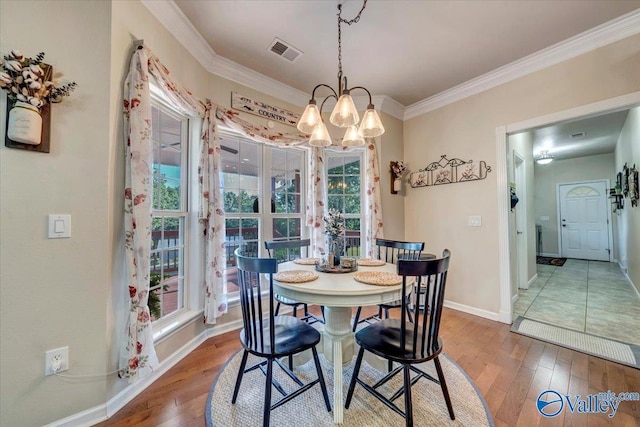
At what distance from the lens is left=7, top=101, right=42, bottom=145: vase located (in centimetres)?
117

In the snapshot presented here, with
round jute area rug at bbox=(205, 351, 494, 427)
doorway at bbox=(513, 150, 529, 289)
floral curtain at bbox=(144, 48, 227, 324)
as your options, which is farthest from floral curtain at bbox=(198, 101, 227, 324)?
doorway at bbox=(513, 150, 529, 289)

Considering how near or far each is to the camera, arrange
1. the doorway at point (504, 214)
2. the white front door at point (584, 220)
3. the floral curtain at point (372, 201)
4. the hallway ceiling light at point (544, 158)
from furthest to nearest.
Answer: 1. the white front door at point (584, 220)
2. the hallway ceiling light at point (544, 158)
3. the floral curtain at point (372, 201)
4. the doorway at point (504, 214)

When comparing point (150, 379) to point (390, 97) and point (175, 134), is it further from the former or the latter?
point (390, 97)

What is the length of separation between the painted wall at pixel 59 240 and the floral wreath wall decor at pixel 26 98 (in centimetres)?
4

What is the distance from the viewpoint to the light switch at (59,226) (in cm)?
129

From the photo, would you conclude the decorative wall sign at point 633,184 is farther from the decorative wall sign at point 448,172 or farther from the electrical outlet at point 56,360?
the electrical outlet at point 56,360

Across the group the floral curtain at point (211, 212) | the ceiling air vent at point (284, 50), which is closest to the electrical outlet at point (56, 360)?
the floral curtain at point (211, 212)

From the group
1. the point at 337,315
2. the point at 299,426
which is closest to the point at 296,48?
the point at 337,315

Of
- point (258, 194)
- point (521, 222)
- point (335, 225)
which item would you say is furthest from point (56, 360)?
point (521, 222)

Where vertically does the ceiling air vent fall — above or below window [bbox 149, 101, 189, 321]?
above

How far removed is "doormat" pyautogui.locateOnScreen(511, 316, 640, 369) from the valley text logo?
533 mm

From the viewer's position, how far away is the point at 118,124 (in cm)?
152

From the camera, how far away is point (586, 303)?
3285 millimetres

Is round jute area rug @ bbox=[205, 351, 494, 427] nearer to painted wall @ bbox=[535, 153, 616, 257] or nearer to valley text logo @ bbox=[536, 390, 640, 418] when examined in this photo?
valley text logo @ bbox=[536, 390, 640, 418]
